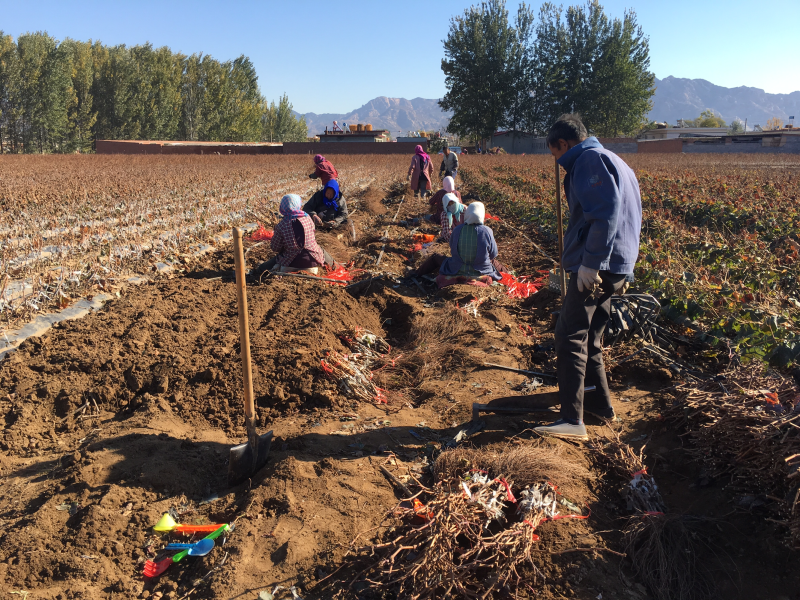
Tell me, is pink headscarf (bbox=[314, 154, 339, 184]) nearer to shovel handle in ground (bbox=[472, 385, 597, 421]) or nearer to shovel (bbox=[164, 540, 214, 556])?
shovel handle in ground (bbox=[472, 385, 597, 421])

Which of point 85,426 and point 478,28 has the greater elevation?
point 478,28

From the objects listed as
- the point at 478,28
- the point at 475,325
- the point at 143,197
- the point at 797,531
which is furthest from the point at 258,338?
the point at 478,28

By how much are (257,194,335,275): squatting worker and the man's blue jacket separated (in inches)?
163

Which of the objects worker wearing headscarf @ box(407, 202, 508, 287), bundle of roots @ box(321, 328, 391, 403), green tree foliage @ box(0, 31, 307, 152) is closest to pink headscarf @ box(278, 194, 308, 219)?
worker wearing headscarf @ box(407, 202, 508, 287)

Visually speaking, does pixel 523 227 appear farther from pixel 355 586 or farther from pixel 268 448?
pixel 355 586

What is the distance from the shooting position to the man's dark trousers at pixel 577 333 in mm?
3188

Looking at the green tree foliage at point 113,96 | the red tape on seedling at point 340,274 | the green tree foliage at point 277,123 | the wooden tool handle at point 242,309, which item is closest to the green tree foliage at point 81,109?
the green tree foliage at point 113,96

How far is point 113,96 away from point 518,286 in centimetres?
6226

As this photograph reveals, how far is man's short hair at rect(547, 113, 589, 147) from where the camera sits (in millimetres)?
3158

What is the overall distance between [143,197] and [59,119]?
4640 cm

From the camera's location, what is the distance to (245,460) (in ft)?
10.3

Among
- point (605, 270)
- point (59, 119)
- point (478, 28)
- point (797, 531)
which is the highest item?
point (478, 28)

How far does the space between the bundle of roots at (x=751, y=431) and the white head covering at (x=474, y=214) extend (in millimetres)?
3558

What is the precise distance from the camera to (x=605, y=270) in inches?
123
